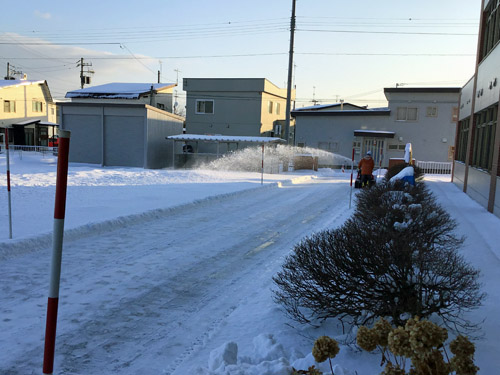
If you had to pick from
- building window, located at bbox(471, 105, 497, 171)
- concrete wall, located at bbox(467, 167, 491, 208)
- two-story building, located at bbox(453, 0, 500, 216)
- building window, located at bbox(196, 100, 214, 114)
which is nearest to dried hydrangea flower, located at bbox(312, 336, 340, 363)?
two-story building, located at bbox(453, 0, 500, 216)

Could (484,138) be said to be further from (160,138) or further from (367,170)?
(160,138)

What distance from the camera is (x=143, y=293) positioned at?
5.30 metres

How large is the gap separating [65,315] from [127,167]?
23.8m

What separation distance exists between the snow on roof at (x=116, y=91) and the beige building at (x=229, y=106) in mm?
3334

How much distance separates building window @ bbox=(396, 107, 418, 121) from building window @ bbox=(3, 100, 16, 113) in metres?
42.3

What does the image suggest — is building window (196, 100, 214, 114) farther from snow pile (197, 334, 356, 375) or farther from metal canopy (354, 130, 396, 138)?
snow pile (197, 334, 356, 375)

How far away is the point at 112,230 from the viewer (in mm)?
9008

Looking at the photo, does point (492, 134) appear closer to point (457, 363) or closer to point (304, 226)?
point (304, 226)

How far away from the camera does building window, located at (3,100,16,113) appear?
4726cm

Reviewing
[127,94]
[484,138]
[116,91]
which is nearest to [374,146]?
[484,138]

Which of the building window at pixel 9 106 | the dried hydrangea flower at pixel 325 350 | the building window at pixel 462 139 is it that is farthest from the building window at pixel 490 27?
the building window at pixel 9 106

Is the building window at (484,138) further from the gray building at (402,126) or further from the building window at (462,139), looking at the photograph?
the gray building at (402,126)

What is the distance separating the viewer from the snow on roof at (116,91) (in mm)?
36375

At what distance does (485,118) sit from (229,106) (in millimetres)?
28073
